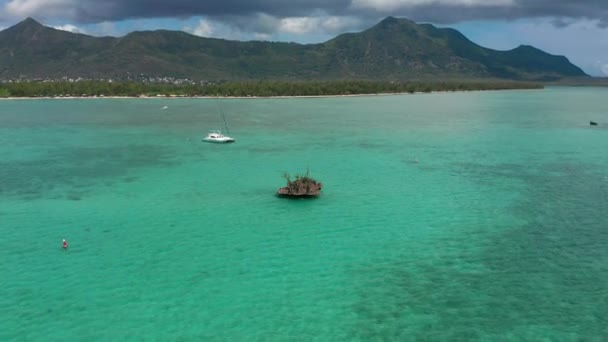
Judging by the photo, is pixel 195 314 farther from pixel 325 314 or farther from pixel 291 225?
pixel 291 225

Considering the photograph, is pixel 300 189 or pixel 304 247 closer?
pixel 304 247

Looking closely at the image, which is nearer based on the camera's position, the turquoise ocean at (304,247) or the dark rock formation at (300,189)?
the turquoise ocean at (304,247)

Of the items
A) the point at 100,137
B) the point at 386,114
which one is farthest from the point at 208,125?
the point at 386,114

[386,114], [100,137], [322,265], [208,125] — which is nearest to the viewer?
[322,265]

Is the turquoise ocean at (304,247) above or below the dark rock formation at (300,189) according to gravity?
below

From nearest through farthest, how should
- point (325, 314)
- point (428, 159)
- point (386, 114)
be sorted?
point (325, 314) → point (428, 159) → point (386, 114)

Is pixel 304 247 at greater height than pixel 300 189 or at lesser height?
lesser

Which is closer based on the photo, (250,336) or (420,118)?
(250,336)

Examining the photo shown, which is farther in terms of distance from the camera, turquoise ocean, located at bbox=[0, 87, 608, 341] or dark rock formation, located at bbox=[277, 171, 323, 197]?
dark rock formation, located at bbox=[277, 171, 323, 197]
